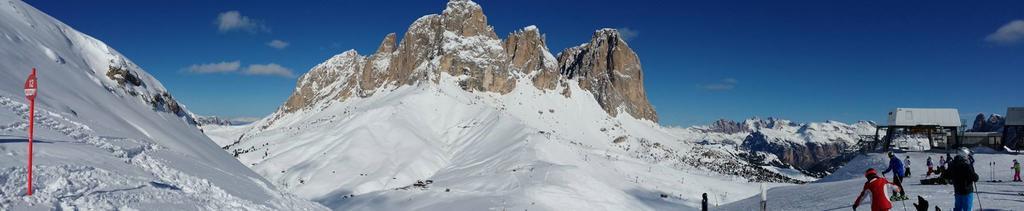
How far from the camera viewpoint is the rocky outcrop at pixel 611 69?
522ft

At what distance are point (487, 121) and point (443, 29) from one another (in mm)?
45735

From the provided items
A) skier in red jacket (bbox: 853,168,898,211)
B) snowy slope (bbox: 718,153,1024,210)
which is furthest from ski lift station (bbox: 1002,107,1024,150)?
skier in red jacket (bbox: 853,168,898,211)

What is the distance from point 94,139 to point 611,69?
161 metres

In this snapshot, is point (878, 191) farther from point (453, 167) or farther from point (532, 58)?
point (532, 58)

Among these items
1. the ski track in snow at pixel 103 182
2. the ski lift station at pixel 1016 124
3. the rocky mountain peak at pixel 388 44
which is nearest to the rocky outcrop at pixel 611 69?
the rocky mountain peak at pixel 388 44

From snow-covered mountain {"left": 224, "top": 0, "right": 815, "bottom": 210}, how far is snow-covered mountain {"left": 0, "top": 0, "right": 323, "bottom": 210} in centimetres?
1415

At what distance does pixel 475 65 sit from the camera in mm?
110750

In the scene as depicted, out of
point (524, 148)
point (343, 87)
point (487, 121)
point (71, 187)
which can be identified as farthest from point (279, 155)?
point (343, 87)

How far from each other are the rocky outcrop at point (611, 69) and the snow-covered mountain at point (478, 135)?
0.45 meters

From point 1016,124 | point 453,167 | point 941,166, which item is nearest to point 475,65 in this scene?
point 453,167

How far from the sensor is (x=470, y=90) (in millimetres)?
106812

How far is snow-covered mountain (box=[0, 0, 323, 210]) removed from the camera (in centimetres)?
955

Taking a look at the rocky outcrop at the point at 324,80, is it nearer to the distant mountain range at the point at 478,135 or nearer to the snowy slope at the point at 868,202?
the distant mountain range at the point at 478,135

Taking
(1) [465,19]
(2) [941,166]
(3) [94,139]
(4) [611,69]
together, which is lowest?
(3) [94,139]
